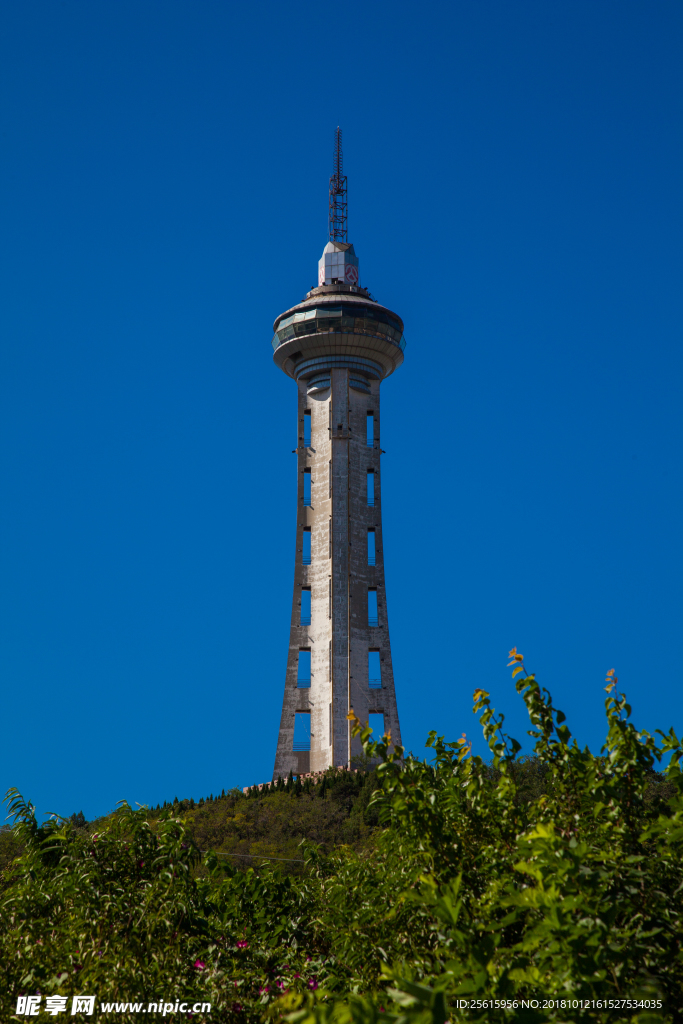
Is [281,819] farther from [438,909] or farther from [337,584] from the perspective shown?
[438,909]

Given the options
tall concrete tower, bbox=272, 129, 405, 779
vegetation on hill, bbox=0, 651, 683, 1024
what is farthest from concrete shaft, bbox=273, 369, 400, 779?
vegetation on hill, bbox=0, 651, 683, 1024

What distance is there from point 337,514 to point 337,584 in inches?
188

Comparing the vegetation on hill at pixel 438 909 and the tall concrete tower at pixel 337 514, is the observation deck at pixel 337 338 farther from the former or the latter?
the vegetation on hill at pixel 438 909

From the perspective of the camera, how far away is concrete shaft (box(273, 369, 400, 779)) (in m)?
62.4

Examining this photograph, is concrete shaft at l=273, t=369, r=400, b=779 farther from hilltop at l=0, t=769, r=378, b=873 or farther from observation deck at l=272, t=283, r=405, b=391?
hilltop at l=0, t=769, r=378, b=873

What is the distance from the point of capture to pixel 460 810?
398 inches

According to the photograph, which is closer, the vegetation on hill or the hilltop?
the vegetation on hill

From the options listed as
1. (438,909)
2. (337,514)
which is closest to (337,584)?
(337,514)

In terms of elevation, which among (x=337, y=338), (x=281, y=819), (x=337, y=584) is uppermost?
(x=337, y=338)

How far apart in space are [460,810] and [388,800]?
761mm

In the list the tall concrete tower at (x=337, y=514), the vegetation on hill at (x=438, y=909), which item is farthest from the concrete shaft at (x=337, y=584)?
the vegetation on hill at (x=438, y=909)

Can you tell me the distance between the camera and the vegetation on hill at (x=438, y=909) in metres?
6.65

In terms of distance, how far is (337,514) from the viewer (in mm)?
65812

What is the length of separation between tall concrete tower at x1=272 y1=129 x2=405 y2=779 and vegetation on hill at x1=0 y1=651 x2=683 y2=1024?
49.0 m
